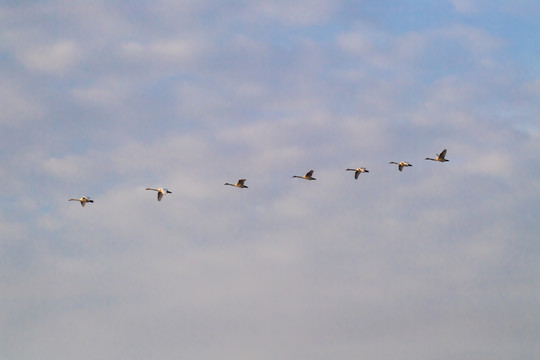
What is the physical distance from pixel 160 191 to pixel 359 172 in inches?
1636

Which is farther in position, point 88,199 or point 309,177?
point 309,177

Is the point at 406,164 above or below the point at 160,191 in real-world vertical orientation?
above

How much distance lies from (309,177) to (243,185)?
1547 cm

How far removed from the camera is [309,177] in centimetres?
18450

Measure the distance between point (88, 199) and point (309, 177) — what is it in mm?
45274

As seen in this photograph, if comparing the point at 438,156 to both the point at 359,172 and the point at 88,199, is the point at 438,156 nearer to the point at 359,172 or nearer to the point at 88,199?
the point at 359,172

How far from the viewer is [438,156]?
7013 inches

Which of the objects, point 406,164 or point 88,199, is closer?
point 88,199

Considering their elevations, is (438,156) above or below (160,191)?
above

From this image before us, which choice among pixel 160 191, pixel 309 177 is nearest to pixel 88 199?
pixel 160 191

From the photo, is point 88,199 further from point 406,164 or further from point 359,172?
point 406,164

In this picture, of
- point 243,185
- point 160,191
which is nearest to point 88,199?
point 160,191

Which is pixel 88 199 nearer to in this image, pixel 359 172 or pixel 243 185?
pixel 243 185

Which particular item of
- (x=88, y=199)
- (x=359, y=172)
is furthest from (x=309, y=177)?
(x=88, y=199)
